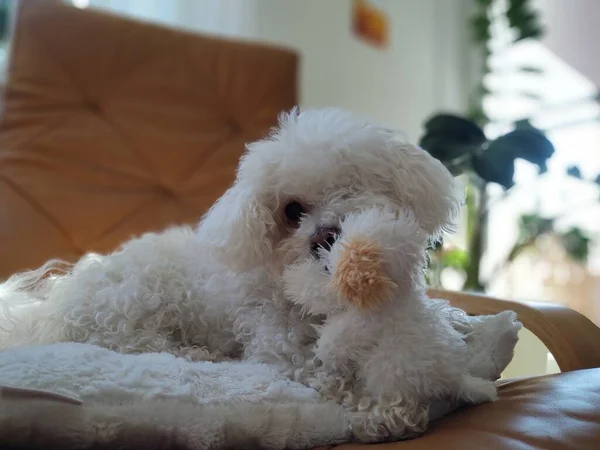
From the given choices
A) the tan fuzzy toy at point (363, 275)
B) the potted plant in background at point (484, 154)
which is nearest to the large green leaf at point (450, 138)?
the potted plant in background at point (484, 154)

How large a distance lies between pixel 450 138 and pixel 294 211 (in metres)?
0.81

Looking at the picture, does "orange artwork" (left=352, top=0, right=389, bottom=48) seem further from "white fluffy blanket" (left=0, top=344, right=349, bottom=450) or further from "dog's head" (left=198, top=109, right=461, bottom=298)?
"white fluffy blanket" (left=0, top=344, right=349, bottom=450)

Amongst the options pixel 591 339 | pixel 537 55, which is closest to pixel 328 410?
pixel 591 339

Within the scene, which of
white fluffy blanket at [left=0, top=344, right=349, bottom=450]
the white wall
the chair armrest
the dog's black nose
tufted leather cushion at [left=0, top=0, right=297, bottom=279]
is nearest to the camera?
white fluffy blanket at [left=0, top=344, right=349, bottom=450]

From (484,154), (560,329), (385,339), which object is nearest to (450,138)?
(484,154)

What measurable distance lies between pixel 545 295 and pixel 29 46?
2.41m

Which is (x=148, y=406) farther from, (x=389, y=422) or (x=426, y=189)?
(x=426, y=189)

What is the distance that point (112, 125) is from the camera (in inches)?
55.8

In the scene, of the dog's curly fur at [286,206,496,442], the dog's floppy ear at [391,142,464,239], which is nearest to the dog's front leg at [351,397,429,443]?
the dog's curly fur at [286,206,496,442]

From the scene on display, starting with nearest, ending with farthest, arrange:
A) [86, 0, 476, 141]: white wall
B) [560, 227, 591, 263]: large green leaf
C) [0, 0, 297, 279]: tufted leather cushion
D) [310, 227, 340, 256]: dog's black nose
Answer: [310, 227, 340, 256]: dog's black nose < [0, 0, 297, 279]: tufted leather cushion < [86, 0, 476, 141]: white wall < [560, 227, 591, 263]: large green leaf

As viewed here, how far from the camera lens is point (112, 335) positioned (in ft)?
2.44

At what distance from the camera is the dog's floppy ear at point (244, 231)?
706 millimetres

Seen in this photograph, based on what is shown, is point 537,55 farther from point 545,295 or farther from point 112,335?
point 112,335

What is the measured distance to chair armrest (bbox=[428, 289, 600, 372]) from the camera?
2.72ft
